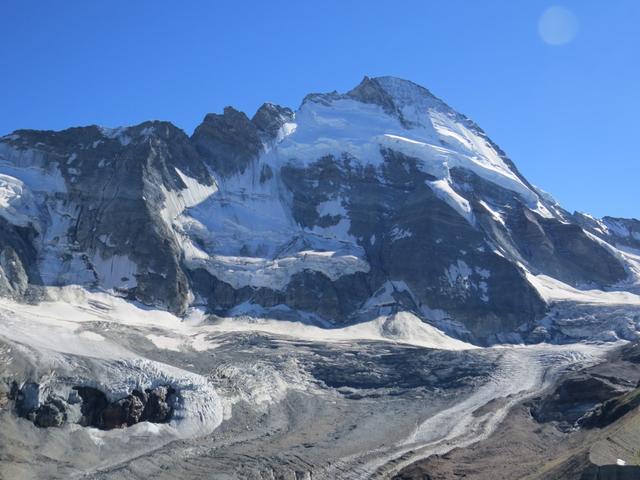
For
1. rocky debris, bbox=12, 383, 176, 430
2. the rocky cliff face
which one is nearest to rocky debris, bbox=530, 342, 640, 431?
the rocky cliff face

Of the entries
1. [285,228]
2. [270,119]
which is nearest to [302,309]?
[285,228]

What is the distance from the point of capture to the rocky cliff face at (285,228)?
4555 inches

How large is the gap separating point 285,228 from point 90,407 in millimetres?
67544

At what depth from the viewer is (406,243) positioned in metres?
132

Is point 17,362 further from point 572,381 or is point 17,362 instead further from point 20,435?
point 572,381

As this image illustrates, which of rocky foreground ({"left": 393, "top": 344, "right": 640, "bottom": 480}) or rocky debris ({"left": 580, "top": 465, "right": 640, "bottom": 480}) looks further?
rocky foreground ({"left": 393, "top": 344, "right": 640, "bottom": 480})

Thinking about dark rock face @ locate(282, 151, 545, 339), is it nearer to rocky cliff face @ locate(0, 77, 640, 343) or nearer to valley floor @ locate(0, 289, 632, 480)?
rocky cliff face @ locate(0, 77, 640, 343)

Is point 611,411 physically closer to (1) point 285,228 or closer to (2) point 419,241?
(2) point 419,241

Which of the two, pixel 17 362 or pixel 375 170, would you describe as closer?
pixel 17 362

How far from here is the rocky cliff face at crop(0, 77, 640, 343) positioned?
115688mm

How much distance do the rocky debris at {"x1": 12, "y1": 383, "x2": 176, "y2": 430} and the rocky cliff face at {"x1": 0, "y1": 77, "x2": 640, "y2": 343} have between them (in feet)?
98.2

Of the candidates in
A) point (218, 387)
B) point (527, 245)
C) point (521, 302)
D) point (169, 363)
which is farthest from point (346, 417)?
point (527, 245)

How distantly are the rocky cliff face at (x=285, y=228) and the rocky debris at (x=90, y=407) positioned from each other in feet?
98.2

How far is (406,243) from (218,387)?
5524cm
